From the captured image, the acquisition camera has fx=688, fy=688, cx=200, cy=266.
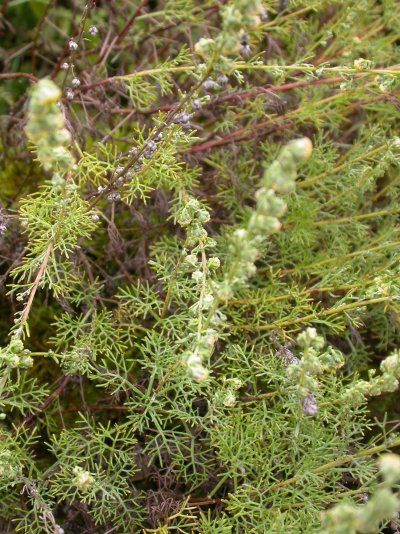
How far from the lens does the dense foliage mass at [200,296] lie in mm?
1608

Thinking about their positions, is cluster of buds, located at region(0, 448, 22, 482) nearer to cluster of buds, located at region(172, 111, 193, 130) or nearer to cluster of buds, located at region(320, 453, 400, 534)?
cluster of buds, located at region(320, 453, 400, 534)

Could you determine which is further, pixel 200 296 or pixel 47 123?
pixel 200 296

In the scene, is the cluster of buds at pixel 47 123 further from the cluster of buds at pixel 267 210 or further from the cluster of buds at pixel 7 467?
the cluster of buds at pixel 7 467

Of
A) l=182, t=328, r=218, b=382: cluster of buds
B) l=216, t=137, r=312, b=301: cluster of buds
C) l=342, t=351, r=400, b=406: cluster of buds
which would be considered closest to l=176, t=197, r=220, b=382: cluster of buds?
l=182, t=328, r=218, b=382: cluster of buds

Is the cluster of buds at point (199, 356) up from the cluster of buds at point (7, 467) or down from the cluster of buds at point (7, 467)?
up

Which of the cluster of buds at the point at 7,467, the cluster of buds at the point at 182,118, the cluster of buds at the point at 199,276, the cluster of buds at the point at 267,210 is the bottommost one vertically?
the cluster of buds at the point at 7,467

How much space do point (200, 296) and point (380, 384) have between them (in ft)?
1.54

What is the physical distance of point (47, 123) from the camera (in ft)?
3.98

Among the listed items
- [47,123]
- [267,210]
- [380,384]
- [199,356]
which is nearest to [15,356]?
[199,356]

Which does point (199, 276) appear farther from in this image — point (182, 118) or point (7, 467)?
point (7, 467)

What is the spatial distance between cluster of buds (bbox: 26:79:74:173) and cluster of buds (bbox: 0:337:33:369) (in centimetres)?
42

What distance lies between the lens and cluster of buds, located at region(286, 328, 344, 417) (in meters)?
1.46

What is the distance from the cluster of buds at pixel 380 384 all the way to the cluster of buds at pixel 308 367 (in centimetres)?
8

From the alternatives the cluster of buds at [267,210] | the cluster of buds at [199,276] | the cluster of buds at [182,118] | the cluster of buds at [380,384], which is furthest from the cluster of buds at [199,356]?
the cluster of buds at [182,118]
